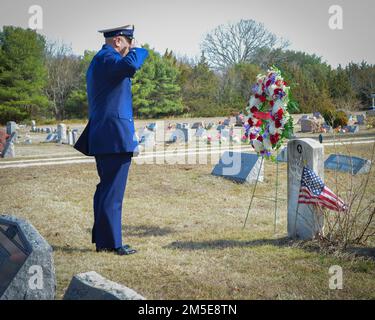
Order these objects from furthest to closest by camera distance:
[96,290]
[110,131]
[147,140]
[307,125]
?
[307,125]
[147,140]
[110,131]
[96,290]

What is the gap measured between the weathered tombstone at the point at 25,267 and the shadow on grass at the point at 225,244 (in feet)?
6.14

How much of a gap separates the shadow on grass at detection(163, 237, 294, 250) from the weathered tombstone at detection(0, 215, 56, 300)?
187cm

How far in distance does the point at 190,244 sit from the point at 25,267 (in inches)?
88.9

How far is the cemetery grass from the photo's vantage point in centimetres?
367

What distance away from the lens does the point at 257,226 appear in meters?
5.89

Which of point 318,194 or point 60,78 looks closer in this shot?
point 318,194

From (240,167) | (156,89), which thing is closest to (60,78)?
(156,89)

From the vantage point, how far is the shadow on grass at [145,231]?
5.59m

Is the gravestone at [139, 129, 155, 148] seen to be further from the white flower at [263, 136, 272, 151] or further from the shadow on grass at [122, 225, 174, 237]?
the white flower at [263, 136, 272, 151]

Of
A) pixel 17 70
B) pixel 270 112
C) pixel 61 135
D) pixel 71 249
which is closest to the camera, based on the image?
pixel 71 249

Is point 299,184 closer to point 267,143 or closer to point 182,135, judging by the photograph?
point 267,143

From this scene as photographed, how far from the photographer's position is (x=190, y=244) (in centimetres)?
505
